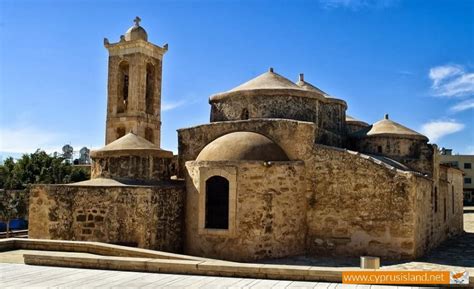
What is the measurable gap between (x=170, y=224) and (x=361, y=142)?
7006 millimetres

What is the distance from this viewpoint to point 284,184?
10898 mm

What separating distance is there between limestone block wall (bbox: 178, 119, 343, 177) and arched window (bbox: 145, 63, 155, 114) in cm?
Answer: 1219

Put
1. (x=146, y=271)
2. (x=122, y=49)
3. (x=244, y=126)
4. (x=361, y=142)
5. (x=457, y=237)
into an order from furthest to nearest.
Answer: (x=122, y=49) → (x=457, y=237) → (x=361, y=142) → (x=244, y=126) → (x=146, y=271)

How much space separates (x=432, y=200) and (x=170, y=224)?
299 inches

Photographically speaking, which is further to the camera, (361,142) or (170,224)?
(361,142)

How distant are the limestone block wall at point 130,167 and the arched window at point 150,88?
12.8m

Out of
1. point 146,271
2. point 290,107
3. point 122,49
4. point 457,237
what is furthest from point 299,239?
point 122,49

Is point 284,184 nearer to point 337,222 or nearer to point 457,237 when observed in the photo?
point 337,222

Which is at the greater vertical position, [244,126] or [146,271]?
[244,126]

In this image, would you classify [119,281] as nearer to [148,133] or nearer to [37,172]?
[148,133]

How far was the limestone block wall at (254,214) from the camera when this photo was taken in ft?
34.4

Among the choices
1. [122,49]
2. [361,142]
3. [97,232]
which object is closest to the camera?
[97,232]

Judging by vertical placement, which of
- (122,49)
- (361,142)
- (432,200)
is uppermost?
(122,49)

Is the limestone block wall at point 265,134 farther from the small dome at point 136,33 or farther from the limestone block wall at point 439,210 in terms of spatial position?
the small dome at point 136,33
